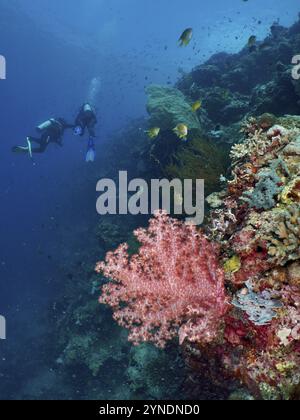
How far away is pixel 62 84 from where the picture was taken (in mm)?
90750

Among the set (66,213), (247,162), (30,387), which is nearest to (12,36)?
(66,213)

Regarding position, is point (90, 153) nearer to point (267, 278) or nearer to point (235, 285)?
point (235, 285)

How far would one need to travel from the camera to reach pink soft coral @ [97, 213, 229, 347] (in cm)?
327

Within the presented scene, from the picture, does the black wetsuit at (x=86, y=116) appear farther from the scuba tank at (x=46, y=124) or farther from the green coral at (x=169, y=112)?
the green coral at (x=169, y=112)

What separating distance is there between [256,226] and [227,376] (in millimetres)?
1539

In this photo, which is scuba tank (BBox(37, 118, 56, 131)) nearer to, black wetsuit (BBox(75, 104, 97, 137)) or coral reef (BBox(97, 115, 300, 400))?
black wetsuit (BBox(75, 104, 97, 137))

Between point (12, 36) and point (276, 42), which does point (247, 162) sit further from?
point (12, 36)

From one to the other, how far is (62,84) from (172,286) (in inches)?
3841

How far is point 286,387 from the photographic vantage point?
273cm

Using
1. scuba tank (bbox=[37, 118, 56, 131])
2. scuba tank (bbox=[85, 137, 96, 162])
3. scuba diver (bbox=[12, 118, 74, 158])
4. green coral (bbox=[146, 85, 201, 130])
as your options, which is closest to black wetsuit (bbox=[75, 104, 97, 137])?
scuba diver (bbox=[12, 118, 74, 158])

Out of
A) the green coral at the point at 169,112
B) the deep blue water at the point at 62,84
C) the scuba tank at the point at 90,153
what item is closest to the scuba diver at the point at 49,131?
the scuba tank at the point at 90,153

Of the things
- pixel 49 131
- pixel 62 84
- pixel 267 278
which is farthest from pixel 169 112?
pixel 62 84

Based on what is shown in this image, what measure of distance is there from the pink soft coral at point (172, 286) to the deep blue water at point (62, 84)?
11.2m

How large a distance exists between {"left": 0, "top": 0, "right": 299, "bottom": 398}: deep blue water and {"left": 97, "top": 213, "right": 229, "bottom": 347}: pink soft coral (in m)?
11.2
